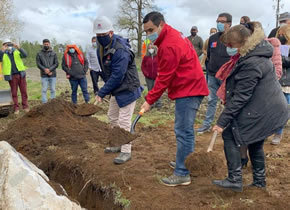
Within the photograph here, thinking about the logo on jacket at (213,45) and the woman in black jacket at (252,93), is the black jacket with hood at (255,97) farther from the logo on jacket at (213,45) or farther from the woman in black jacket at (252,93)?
the logo on jacket at (213,45)

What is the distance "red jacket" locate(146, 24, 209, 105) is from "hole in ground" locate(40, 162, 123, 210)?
1.32 m

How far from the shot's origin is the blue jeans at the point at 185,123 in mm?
3496

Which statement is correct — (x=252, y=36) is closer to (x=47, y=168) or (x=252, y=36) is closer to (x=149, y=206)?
(x=149, y=206)

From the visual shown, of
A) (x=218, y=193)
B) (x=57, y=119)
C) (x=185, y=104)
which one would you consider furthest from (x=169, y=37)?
(x=57, y=119)

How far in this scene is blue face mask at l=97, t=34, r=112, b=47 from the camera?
417 cm

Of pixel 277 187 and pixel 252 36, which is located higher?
pixel 252 36

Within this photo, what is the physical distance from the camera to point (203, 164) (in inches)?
151

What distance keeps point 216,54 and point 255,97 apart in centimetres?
280

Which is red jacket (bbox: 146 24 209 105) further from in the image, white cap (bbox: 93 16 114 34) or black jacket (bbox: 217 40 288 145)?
white cap (bbox: 93 16 114 34)

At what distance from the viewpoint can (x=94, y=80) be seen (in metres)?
10.0

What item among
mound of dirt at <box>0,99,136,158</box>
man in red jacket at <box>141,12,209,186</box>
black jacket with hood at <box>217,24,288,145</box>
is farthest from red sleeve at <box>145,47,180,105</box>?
mound of dirt at <box>0,99,136,158</box>

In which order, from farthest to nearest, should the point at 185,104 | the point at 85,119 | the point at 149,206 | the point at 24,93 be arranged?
the point at 24,93 < the point at 85,119 < the point at 185,104 < the point at 149,206

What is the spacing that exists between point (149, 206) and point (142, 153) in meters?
1.74

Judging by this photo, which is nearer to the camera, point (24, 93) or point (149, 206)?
point (149, 206)
